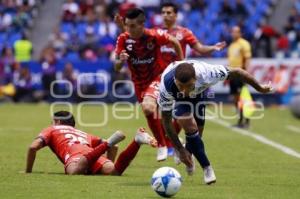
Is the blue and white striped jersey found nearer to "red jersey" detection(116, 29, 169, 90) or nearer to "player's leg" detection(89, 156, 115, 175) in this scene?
"player's leg" detection(89, 156, 115, 175)

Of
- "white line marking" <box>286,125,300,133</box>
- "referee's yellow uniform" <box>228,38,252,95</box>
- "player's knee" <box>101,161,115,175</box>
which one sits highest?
"player's knee" <box>101,161,115,175</box>

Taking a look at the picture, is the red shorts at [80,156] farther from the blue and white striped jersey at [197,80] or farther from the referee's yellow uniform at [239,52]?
the referee's yellow uniform at [239,52]

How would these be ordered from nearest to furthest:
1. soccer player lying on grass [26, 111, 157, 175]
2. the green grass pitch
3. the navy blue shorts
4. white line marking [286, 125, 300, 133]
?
the green grass pitch → the navy blue shorts → soccer player lying on grass [26, 111, 157, 175] → white line marking [286, 125, 300, 133]

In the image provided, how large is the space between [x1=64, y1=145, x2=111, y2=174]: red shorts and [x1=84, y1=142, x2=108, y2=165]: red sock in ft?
0.54

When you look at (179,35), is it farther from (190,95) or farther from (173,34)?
(190,95)

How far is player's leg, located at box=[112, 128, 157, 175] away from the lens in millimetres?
10828

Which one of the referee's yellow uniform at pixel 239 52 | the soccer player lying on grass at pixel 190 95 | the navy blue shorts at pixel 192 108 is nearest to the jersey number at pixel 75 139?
the soccer player lying on grass at pixel 190 95

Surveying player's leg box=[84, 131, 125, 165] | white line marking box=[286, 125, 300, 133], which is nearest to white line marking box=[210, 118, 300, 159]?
white line marking box=[286, 125, 300, 133]

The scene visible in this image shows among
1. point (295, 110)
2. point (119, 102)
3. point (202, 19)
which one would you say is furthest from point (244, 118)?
point (202, 19)

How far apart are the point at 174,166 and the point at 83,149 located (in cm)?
196

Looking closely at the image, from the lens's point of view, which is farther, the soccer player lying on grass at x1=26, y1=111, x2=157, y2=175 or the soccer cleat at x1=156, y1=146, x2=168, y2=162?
the soccer cleat at x1=156, y1=146, x2=168, y2=162

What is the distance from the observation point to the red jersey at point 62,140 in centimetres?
1128

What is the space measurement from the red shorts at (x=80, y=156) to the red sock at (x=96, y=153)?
0.54ft

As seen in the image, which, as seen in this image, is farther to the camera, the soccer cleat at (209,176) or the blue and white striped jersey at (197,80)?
the soccer cleat at (209,176)
